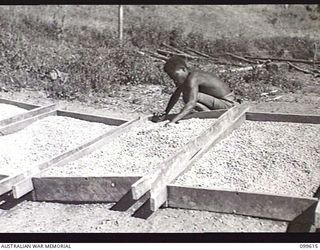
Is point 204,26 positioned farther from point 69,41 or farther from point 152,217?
point 152,217

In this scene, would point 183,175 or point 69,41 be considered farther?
point 69,41

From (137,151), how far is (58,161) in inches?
18.7

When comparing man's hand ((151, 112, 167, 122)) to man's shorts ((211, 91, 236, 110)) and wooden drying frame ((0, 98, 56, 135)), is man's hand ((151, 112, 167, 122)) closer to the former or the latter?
man's shorts ((211, 91, 236, 110))

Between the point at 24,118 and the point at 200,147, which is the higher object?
the point at 200,147

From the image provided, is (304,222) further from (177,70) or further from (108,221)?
(177,70)

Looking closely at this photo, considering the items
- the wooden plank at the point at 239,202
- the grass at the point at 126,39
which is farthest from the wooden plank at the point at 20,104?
the wooden plank at the point at 239,202

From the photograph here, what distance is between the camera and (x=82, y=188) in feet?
7.86

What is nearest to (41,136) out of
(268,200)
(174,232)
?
(174,232)

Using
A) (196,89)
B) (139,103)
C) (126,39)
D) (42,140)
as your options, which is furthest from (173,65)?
(126,39)

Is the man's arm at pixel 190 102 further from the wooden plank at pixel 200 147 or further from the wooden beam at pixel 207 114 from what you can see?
the wooden plank at pixel 200 147

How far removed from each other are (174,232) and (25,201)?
2.88 feet

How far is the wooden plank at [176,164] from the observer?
2133 mm

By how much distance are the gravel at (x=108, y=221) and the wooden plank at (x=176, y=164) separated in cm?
13

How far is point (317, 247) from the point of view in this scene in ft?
6.74
